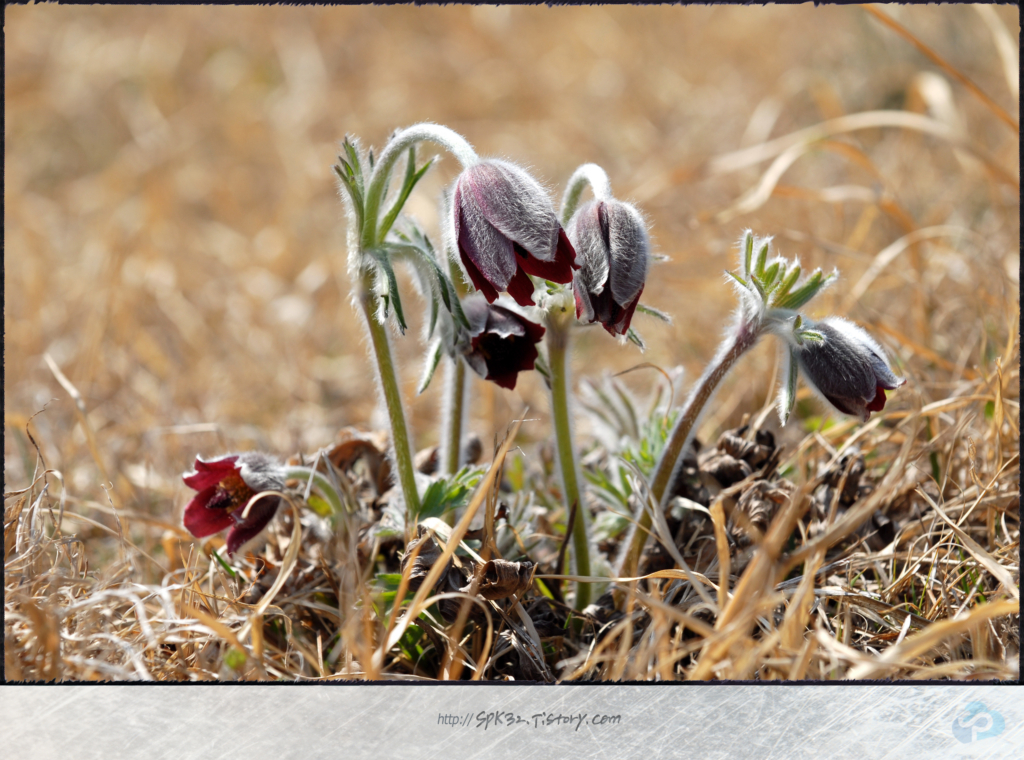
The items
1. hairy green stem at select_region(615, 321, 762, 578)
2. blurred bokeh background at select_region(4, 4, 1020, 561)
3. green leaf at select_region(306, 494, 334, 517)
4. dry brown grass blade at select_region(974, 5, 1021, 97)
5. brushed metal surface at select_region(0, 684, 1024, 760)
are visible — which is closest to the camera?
brushed metal surface at select_region(0, 684, 1024, 760)

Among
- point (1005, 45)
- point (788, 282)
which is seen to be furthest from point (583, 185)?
point (1005, 45)

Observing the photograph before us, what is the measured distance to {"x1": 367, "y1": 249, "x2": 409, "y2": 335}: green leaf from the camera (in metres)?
1.27

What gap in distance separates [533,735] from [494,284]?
Answer: 0.59m

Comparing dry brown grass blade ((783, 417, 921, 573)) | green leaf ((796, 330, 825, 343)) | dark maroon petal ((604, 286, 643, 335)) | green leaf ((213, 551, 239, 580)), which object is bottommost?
green leaf ((213, 551, 239, 580))

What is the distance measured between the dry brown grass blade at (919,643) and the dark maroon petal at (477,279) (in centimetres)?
67

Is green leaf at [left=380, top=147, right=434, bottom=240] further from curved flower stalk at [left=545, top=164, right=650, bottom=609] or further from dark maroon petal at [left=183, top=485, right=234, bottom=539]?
dark maroon petal at [left=183, top=485, right=234, bottom=539]

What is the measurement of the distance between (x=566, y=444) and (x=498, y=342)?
227 millimetres

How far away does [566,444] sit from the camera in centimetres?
147

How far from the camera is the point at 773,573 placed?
1167 mm

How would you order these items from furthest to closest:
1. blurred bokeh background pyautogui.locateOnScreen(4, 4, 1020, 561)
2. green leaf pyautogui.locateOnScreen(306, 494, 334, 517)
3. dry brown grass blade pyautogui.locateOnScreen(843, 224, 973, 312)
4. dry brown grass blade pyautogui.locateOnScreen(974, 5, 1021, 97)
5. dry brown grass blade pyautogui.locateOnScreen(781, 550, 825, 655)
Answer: blurred bokeh background pyautogui.locateOnScreen(4, 4, 1020, 561) → dry brown grass blade pyautogui.locateOnScreen(974, 5, 1021, 97) → dry brown grass blade pyautogui.locateOnScreen(843, 224, 973, 312) → green leaf pyautogui.locateOnScreen(306, 494, 334, 517) → dry brown grass blade pyautogui.locateOnScreen(781, 550, 825, 655)

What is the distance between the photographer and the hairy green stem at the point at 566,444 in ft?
4.64

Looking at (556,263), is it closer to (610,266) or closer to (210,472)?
(610,266)

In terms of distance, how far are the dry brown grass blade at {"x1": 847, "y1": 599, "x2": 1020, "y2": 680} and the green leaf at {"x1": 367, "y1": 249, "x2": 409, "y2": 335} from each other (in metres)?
0.78

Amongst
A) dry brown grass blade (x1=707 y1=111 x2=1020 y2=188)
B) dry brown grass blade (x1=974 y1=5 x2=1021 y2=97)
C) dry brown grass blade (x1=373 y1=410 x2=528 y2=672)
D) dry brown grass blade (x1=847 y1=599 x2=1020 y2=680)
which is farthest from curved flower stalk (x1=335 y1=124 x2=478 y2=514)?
dry brown grass blade (x1=974 y1=5 x2=1021 y2=97)
